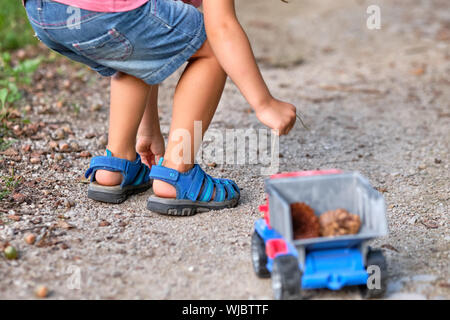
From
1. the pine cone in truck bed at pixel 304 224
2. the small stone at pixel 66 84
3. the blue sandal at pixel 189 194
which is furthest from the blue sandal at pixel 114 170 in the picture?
the small stone at pixel 66 84

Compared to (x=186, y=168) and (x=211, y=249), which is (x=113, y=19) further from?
(x=211, y=249)

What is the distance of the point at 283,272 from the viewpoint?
1515 millimetres

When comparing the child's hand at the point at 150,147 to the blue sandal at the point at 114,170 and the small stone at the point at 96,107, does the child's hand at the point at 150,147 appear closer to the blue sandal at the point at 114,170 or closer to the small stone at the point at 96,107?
the blue sandal at the point at 114,170

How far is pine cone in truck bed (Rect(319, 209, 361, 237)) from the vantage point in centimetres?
151

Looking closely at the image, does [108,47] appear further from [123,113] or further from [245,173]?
[245,173]

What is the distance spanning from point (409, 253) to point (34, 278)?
3.87ft

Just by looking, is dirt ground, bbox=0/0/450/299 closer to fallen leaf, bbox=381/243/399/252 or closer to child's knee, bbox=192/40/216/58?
fallen leaf, bbox=381/243/399/252

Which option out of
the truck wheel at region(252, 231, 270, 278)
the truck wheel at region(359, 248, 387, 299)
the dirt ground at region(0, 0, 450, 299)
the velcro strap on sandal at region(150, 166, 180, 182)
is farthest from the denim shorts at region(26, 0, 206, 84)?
the truck wheel at region(359, 248, 387, 299)

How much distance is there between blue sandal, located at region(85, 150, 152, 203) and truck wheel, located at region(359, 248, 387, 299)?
3.39 ft

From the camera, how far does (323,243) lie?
1490mm

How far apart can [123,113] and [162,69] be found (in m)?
0.26

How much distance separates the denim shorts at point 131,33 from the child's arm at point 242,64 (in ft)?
0.60

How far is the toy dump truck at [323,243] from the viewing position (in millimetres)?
1491
